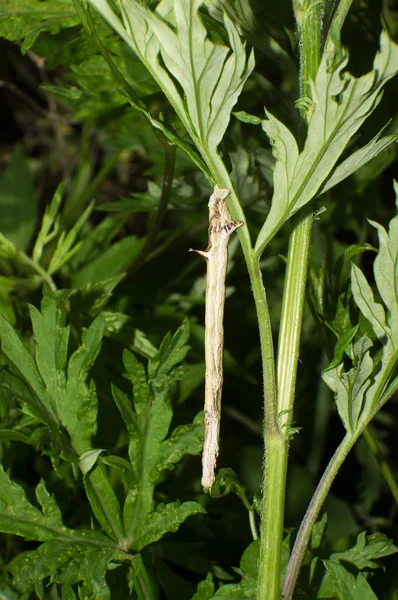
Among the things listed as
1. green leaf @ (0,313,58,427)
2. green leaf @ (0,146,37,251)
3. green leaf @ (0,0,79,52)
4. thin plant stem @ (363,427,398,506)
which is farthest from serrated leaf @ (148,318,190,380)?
green leaf @ (0,146,37,251)

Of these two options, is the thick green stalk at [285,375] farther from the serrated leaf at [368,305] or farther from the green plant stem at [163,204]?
the green plant stem at [163,204]

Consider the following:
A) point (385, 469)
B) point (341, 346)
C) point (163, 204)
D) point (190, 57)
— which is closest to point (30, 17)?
point (163, 204)

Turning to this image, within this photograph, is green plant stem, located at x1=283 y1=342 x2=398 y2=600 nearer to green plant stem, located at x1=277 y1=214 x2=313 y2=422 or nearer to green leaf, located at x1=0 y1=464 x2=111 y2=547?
green plant stem, located at x1=277 y1=214 x2=313 y2=422

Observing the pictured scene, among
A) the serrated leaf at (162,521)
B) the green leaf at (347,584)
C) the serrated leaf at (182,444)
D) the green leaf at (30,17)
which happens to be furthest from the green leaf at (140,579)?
the green leaf at (30,17)

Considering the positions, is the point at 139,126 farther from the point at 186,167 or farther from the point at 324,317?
the point at 324,317

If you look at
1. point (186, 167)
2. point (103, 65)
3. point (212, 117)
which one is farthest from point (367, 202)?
point (212, 117)

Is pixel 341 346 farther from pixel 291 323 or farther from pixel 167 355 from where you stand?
pixel 167 355
